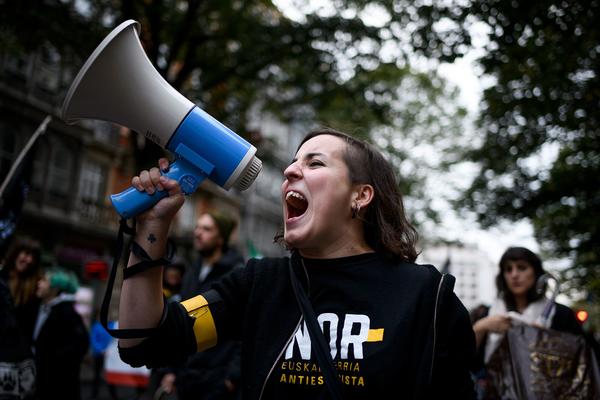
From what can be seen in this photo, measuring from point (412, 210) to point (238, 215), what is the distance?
538 inches

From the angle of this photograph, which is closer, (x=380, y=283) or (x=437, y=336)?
(x=437, y=336)

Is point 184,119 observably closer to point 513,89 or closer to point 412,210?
point 513,89

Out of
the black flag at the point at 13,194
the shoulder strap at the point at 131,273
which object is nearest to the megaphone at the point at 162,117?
the shoulder strap at the point at 131,273

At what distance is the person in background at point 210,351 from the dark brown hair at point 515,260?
1.83m

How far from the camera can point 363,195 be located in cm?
194

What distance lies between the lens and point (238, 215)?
33094mm

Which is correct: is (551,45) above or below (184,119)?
above

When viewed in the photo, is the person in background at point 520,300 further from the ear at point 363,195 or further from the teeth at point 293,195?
the teeth at point 293,195

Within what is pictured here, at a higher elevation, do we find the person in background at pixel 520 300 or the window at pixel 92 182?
the window at pixel 92 182

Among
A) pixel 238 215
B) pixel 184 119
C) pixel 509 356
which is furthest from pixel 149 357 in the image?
pixel 238 215

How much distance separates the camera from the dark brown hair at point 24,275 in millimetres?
4574

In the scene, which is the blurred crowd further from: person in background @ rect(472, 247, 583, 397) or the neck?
the neck

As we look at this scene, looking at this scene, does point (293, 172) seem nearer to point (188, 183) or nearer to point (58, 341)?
point (188, 183)

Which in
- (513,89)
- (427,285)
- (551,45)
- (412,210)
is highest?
(412,210)
